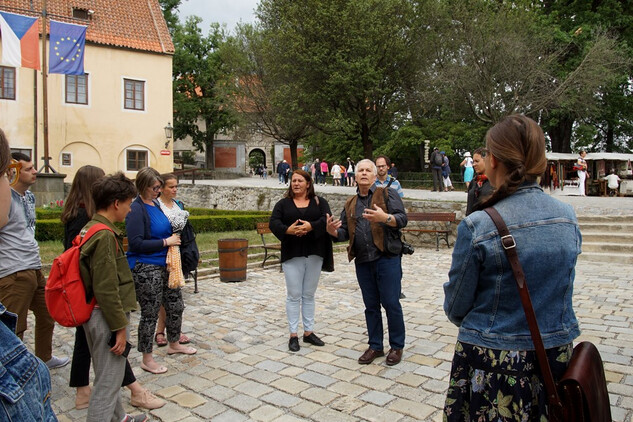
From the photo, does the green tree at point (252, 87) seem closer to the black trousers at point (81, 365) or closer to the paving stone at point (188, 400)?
the paving stone at point (188, 400)

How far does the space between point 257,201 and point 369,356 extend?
65.7 feet

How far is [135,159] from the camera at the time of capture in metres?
28.0

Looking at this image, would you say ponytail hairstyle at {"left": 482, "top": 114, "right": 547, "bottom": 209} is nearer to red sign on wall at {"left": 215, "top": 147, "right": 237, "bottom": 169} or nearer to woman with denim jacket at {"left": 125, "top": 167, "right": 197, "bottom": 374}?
woman with denim jacket at {"left": 125, "top": 167, "right": 197, "bottom": 374}

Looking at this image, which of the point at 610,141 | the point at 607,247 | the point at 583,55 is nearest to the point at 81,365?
the point at 607,247

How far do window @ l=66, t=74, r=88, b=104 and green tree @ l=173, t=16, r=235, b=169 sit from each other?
14984mm

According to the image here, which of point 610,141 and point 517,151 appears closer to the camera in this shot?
point 517,151

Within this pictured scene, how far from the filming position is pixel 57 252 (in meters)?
10.8

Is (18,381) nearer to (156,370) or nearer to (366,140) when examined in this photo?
(156,370)

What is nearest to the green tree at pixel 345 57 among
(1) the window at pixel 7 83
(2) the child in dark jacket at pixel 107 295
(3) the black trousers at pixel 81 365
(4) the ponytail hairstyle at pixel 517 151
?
(1) the window at pixel 7 83

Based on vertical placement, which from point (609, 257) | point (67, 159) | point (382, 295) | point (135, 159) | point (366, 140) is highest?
point (366, 140)

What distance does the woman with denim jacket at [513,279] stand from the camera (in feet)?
6.75

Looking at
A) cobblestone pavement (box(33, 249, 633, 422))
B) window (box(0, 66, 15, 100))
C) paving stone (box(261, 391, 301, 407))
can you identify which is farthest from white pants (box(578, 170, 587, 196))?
window (box(0, 66, 15, 100))

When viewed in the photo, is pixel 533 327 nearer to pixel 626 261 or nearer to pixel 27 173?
pixel 27 173

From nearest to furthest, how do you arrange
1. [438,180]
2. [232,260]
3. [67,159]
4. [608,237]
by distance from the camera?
1. [232,260]
2. [608,237]
3. [438,180]
4. [67,159]
